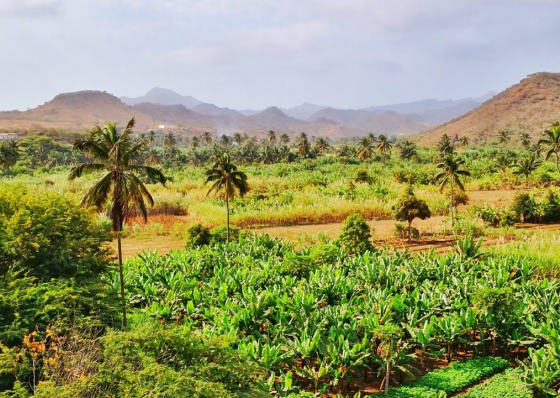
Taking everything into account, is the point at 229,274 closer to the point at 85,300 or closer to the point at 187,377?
the point at 85,300

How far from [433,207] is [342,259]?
15384 millimetres

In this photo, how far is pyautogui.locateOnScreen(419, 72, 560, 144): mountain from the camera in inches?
4833

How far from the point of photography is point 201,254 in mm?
18422

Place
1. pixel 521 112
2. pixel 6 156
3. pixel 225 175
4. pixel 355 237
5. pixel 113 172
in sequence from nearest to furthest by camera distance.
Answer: pixel 113 172
pixel 355 237
pixel 225 175
pixel 6 156
pixel 521 112

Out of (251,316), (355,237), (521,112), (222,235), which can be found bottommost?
Result: (251,316)

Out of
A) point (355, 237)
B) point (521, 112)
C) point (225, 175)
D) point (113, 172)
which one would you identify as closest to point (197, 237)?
point (225, 175)

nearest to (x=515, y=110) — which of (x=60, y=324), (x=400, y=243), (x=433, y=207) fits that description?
(x=433, y=207)

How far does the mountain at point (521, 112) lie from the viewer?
12275cm

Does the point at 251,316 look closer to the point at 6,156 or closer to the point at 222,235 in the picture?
the point at 222,235

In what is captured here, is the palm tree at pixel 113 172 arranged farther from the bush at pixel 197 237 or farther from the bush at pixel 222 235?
the bush at pixel 222 235

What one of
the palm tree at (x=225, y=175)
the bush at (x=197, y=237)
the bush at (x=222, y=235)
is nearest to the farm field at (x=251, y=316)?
the bush at (x=197, y=237)

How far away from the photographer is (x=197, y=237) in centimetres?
2211

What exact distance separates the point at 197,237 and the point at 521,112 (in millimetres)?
138079

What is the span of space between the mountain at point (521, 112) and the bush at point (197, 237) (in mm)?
110988
